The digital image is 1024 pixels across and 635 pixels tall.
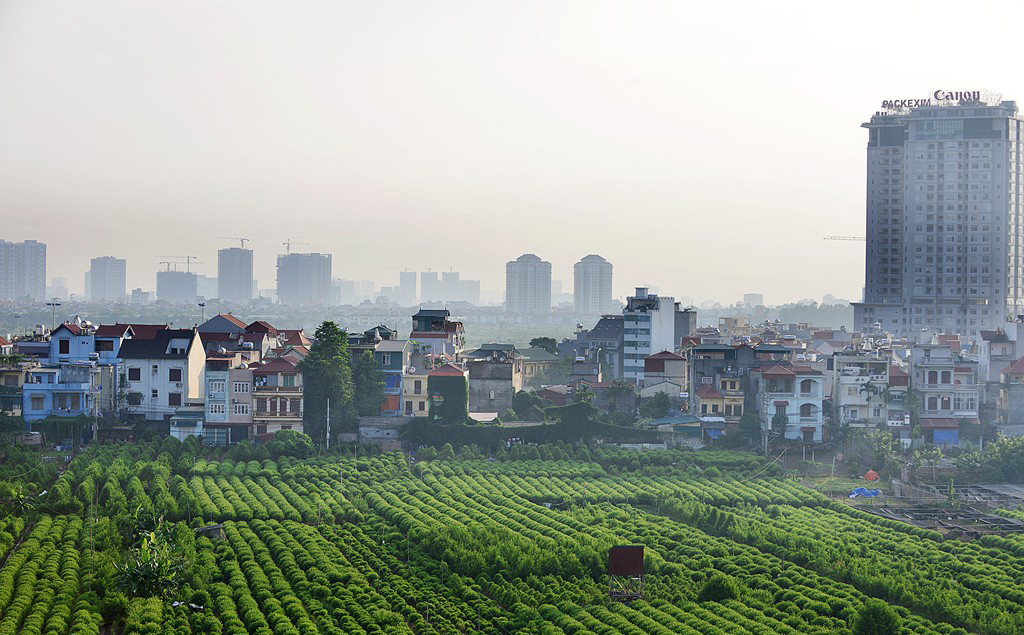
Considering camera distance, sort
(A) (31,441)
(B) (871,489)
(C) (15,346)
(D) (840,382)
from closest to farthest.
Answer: (B) (871,489), (A) (31,441), (D) (840,382), (C) (15,346)

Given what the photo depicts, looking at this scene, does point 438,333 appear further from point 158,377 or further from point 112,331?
point 112,331

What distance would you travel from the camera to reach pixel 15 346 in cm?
5319

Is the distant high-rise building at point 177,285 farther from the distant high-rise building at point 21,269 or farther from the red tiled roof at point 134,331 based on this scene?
the red tiled roof at point 134,331

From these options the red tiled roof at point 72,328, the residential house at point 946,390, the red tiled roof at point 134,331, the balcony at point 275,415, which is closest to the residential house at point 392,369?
the balcony at point 275,415

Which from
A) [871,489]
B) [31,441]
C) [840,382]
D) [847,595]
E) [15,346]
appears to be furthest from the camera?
[15,346]

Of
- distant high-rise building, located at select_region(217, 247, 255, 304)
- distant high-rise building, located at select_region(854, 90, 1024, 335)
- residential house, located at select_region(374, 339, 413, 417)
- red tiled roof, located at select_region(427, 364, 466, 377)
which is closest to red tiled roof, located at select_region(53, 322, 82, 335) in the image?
residential house, located at select_region(374, 339, 413, 417)

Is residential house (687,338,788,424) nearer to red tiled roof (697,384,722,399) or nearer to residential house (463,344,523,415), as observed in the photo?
red tiled roof (697,384,722,399)

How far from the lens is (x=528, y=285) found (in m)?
189

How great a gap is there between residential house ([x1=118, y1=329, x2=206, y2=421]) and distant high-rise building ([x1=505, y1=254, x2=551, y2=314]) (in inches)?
5462

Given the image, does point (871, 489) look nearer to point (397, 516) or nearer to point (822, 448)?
point (822, 448)

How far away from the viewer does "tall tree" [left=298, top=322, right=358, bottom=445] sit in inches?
1849

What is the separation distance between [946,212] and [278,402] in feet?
179

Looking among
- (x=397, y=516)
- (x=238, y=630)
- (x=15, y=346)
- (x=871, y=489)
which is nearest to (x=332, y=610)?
(x=238, y=630)

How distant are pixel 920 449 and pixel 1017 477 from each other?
435cm
